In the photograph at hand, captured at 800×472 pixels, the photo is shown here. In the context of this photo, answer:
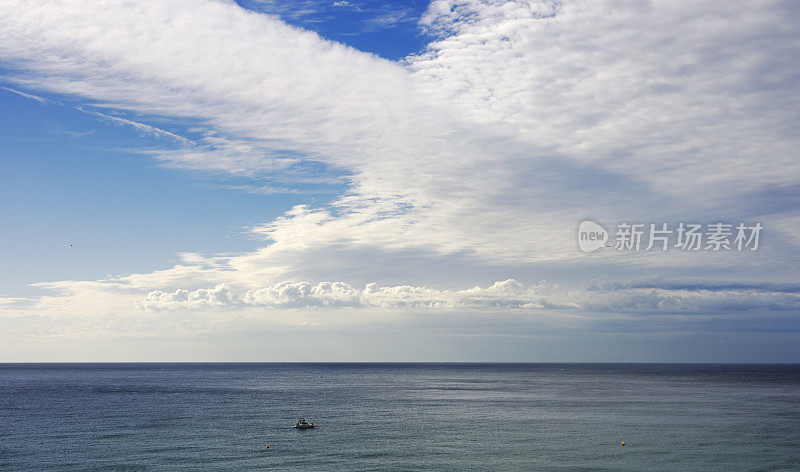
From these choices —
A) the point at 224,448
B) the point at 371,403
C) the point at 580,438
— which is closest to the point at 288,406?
the point at 371,403

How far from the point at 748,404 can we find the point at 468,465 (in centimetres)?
11018

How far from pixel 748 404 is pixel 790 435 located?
5937 centimetres

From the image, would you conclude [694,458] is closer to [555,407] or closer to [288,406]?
[555,407]

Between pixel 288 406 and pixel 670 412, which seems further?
pixel 288 406

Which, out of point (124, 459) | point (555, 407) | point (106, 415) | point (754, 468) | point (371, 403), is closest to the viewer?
point (754, 468)

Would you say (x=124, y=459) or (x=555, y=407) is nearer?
(x=124, y=459)

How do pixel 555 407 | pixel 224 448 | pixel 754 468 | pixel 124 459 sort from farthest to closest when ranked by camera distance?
pixel 555 407, pixel 224 448, pixel 124 459, pixel 754 468

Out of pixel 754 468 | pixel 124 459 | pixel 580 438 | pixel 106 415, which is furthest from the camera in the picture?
pixel 106 415

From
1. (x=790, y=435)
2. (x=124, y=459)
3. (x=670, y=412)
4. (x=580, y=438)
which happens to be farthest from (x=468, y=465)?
(x=670, y=412)

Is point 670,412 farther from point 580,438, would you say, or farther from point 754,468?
point 754,468

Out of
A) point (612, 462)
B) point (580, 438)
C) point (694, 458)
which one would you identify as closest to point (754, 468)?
point (694, 458)

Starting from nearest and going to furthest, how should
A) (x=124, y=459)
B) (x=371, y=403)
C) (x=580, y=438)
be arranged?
1. (x=124, y=459)
2. (x=580, y=438)
3. (x=371, y=403)

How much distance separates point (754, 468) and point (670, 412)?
5795cm

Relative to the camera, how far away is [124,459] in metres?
77.0
